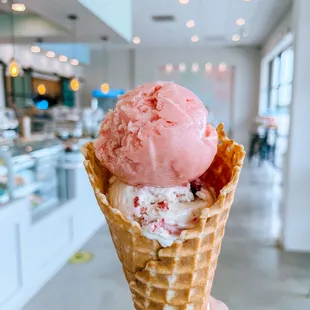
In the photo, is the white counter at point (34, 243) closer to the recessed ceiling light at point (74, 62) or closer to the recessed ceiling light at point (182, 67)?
the recessed ceiling light at point (74, 62)

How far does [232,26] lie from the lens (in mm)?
10047

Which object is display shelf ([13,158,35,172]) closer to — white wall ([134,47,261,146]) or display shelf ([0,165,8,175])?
display shelf ([0,165,8,175])

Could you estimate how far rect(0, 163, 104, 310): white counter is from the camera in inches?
107

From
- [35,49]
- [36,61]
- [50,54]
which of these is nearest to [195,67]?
[50,54]

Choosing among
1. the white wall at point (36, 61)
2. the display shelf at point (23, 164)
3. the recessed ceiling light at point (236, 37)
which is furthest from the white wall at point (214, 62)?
the display shelf at point (23, 164)

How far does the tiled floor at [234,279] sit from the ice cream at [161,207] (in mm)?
2236

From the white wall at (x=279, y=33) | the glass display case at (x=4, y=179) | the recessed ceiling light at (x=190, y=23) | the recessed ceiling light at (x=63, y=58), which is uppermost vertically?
the recessed ceiling light at (x=190, y=23)

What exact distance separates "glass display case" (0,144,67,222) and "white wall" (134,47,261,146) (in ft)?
36.4

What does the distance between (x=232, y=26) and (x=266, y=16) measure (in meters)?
1.19

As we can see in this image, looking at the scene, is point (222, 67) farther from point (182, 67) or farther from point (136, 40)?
point (136, 40)

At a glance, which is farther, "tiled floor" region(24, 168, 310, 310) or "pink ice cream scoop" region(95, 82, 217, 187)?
"tiled floor" region(24, 168, 310, 310)

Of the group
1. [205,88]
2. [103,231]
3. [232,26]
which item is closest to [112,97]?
[205,88]

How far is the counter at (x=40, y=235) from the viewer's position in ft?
8.96

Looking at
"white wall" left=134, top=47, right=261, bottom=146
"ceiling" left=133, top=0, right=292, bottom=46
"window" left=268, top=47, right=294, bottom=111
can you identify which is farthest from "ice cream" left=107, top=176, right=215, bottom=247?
"white wall" left=134, top=47, right=261, bottom=146
